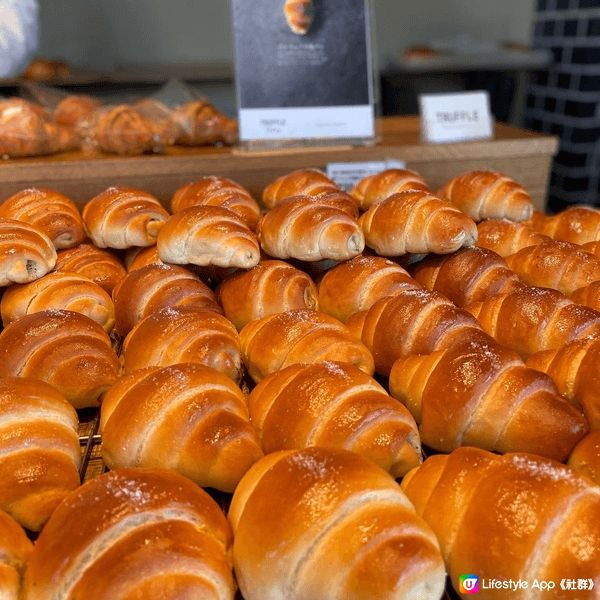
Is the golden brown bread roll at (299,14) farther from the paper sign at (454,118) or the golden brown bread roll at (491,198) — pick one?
the golden brown bread roll at (491,198)

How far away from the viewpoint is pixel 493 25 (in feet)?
23.5

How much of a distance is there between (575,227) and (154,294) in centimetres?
136

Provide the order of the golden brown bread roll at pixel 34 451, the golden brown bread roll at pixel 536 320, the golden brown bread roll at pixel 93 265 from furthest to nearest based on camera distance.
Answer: the golden brown bread roll at pixel 93 265, the golden brown bread roll at pixel 536 320, the golden brown bread roll at pixel 34 451

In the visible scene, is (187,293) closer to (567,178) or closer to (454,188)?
(454,188)

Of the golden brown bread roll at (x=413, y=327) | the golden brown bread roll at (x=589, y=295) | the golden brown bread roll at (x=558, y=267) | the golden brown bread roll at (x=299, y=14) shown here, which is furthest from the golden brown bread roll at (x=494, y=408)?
the golden brown bread roll at (x=299, y=14)

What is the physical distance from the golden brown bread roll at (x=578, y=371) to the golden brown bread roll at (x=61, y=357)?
916 mm

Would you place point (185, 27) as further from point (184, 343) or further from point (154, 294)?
point (184, 343)

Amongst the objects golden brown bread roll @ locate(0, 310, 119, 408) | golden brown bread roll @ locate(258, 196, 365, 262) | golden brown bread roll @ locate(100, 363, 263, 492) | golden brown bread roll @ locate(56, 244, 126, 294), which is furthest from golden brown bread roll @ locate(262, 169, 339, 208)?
golden brown bread roll @ locate(100, 363, 263, 492)

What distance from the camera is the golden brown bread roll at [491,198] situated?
2.12 m

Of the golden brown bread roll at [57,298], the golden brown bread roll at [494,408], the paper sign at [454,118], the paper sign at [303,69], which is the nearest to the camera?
the golden brown bread roll at [494,408]

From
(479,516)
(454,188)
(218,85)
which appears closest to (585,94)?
(218,85)

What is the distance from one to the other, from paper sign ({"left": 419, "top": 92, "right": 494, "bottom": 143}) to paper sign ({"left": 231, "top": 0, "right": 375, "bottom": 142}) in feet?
0.85

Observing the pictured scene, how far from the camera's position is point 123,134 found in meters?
2.70

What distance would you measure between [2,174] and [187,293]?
1.15 meters
